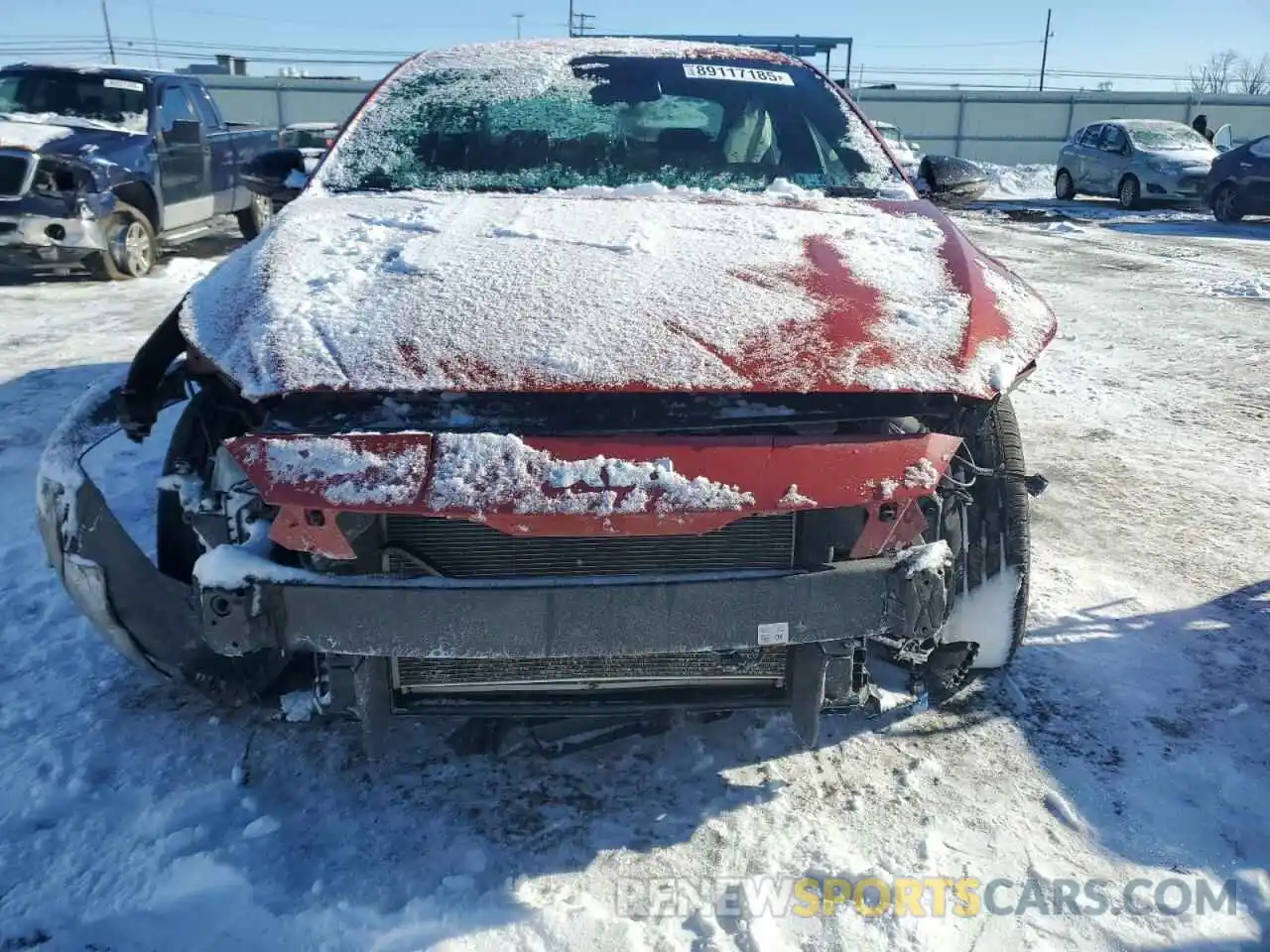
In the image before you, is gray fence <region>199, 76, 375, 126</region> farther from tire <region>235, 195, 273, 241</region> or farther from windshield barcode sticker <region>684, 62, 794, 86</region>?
windshield barcode sticker <region>684, 62, 794, 86</region>

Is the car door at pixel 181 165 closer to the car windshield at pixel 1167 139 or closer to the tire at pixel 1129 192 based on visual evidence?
the tire at pixel 1129 192

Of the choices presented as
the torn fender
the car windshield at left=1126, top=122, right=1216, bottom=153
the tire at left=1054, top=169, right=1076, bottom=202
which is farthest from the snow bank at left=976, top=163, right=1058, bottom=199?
the torn fender

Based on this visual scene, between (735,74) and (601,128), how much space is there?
622 mm

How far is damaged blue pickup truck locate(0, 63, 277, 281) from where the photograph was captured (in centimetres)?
753

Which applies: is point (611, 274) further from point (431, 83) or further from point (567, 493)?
point (431, 83)

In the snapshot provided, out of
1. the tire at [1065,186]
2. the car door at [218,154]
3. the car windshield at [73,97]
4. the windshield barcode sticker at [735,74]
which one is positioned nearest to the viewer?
the windshield barcode sticker at [735,74]

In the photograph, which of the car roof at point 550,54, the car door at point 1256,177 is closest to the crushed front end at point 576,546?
the car roof at point 550,54

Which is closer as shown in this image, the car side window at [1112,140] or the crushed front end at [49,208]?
the crushed front end at [49,208]

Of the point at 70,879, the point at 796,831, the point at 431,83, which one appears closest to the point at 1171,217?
the point at 431,83

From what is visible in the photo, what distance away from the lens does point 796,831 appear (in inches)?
85.9

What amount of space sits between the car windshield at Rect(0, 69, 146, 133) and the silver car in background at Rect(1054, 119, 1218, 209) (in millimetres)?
14864

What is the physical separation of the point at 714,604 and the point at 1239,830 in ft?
4.47

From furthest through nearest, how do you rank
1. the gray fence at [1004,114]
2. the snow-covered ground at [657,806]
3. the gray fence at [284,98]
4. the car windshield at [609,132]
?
the gray fence at [1004,114], the gray fence at [284,98], the car windshield at [609,132], the snow-covered ground at [657,806]

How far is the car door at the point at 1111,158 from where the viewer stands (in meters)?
16.8
